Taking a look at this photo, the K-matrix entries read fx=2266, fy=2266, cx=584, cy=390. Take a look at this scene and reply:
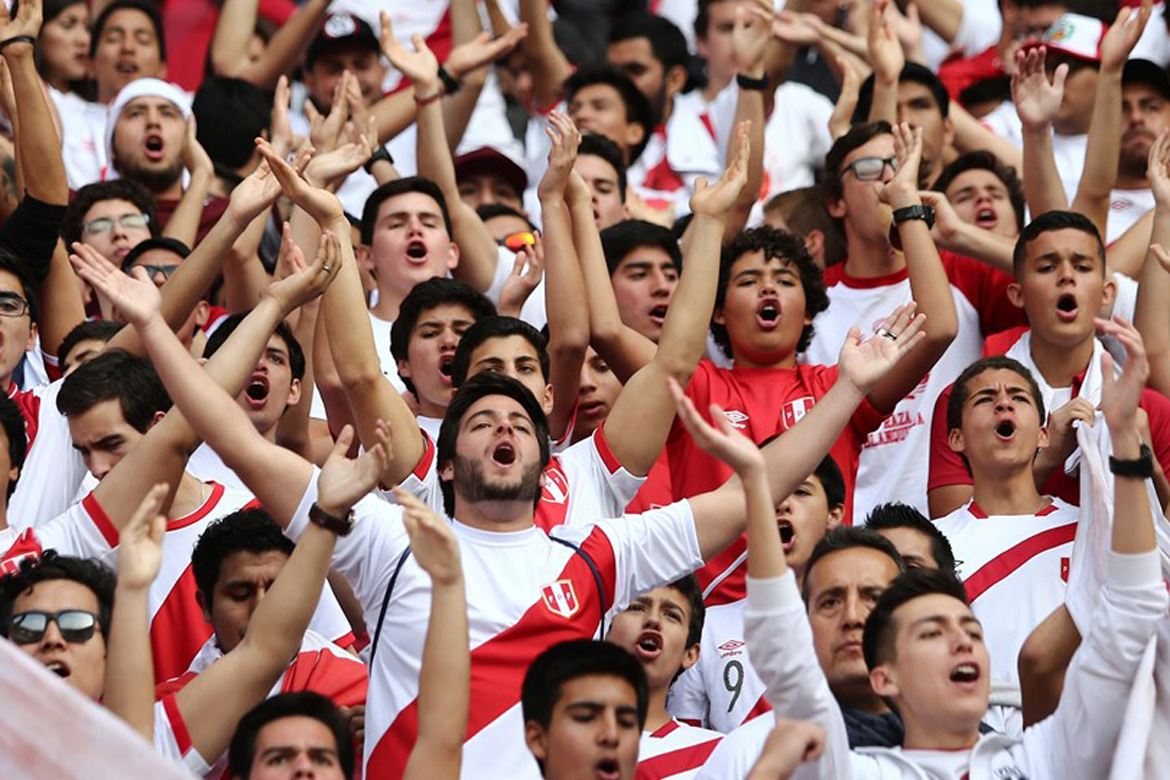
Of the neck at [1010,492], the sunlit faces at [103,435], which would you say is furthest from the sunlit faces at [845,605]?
the sunlit faces at [103,435]

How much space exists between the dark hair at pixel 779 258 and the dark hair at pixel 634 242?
1.16 feet

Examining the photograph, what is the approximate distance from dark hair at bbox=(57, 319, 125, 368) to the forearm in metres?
2.26

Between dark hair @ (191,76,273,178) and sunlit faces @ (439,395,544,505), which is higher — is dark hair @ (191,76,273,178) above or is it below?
above

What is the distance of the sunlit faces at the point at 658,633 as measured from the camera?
6.69 meters

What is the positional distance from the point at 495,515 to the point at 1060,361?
2.56 meters

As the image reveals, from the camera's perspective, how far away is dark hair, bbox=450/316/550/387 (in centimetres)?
709

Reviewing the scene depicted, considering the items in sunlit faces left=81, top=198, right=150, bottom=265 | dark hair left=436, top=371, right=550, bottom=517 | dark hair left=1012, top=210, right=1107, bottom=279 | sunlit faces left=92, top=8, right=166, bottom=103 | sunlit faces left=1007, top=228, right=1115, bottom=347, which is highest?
sunlit faces left=92, top=8, right=166, bottom=103

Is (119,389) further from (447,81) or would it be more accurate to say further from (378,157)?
(447,81)

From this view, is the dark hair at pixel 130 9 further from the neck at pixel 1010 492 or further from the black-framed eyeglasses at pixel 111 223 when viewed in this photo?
the neck at pixel 1010 492

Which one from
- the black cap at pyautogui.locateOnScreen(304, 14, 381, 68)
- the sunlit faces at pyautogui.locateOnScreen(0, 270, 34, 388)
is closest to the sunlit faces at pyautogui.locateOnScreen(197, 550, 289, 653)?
the sunlit faces at pyautogui.locateOnScreen(0, 270, 34, 388)

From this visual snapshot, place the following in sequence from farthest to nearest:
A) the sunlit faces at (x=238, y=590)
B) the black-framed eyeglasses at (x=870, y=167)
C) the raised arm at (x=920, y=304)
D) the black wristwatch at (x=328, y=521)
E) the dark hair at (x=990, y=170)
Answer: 1. the dark hair at (x=990, y=170)
2. the black-framed eyeglasses at (x=870, y=167)
3. the raised arm at (x=920, y=304)
4. the sunlit faces at (x=238, y=590)
5. the black wristwatch at (x=328, y=521)

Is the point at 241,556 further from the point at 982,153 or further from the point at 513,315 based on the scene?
the point at 982,153

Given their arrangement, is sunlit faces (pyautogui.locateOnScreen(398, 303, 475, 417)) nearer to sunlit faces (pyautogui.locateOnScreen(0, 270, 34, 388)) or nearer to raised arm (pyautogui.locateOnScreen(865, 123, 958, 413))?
sunlit faces (pyautogui.locateOnScreen(0, 270, 34, 388))

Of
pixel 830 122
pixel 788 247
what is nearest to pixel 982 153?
pixel 830 122
